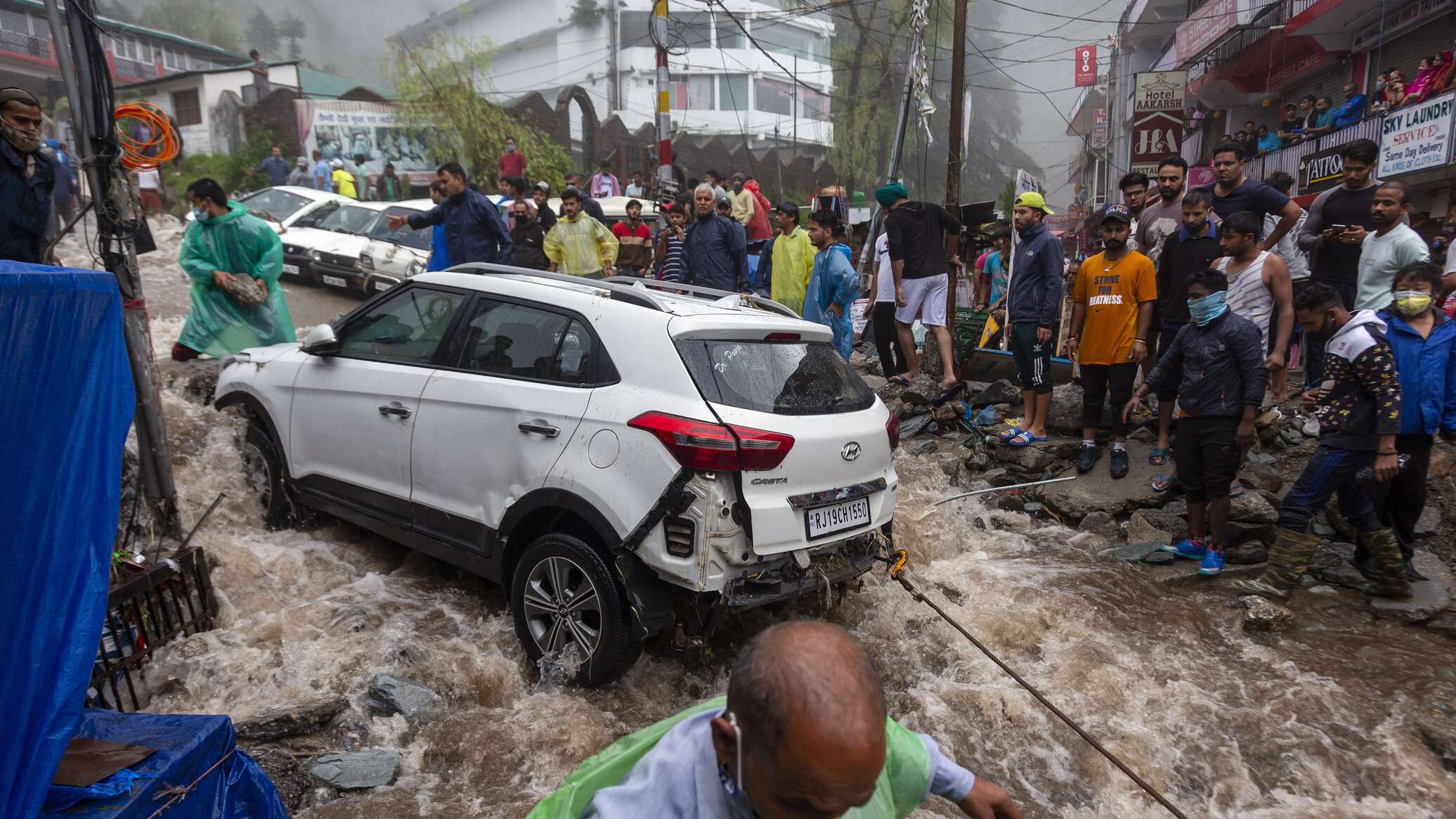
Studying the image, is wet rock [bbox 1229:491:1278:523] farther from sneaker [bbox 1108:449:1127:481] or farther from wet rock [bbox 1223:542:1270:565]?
sneaker [bbox 1108:449:1127:481]

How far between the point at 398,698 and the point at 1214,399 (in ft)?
15.8

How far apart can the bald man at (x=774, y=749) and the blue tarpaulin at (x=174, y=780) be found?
119 cm

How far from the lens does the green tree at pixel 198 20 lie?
74312 millimetres

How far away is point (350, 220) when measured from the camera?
1263 cm

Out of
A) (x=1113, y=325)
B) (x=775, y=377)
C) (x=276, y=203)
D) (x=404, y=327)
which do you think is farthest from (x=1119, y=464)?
(x=276, y=203)

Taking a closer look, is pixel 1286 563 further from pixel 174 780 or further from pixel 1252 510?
pixel 174 780

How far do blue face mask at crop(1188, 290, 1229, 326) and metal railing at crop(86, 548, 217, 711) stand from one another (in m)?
5.66

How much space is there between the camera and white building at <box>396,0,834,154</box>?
57.3 m

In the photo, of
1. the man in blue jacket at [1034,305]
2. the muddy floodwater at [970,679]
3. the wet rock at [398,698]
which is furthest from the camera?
the man in blue jacket at [1034,305]

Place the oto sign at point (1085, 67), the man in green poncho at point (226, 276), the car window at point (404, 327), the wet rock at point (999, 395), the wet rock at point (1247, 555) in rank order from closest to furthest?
the car window at point (404, 327)
the wet rock at point (1247, 555)
the man in green poncho at point (226, 276)
the wet rock at point (999, 395)
the oto sign at point (1085, 67)

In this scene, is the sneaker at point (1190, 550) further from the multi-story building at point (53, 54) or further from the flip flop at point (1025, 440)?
the multi-story building at point (53, 54)

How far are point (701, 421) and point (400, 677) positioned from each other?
195 cm

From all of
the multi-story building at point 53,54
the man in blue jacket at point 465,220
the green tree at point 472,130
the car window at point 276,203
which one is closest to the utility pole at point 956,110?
the man in blue jacket at point 465,220

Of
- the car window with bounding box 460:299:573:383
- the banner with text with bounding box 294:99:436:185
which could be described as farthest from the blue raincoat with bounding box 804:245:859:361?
the banner with text with bounding box 294:99:436:185
